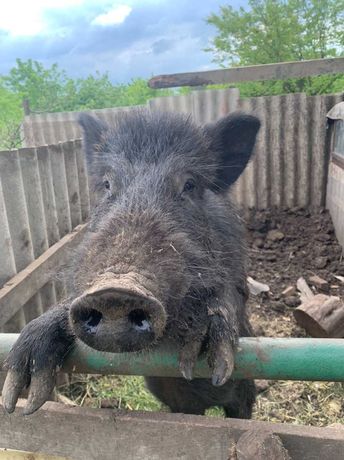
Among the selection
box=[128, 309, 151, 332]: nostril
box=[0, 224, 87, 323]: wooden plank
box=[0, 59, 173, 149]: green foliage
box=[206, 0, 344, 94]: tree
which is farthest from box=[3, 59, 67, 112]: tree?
box=[128, 309, 151, 332]: nostril

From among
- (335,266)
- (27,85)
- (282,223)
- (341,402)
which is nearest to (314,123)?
(282,223)

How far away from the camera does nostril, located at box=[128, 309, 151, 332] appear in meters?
1.26

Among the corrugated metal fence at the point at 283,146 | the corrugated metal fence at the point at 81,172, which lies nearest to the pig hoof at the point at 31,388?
the corrugated metal fence at the point at 81,172

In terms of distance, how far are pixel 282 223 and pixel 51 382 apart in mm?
5128

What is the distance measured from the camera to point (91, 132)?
2961 mm

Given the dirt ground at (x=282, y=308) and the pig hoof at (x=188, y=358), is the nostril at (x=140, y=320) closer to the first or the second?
the pig hoof at (x=188, y=358)

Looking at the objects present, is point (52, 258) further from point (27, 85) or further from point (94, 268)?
point (27, 85)

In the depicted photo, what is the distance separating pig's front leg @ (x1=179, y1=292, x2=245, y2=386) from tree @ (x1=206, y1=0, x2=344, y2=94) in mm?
10795

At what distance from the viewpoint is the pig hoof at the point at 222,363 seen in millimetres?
1378

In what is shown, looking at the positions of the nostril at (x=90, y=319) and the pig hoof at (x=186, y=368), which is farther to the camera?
the pig hoof at (x=186, y=368)

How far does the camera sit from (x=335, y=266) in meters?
5.19

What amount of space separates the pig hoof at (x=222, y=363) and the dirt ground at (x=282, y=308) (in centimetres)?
181

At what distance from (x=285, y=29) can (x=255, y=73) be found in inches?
264

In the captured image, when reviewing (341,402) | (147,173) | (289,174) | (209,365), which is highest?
(147,173)
